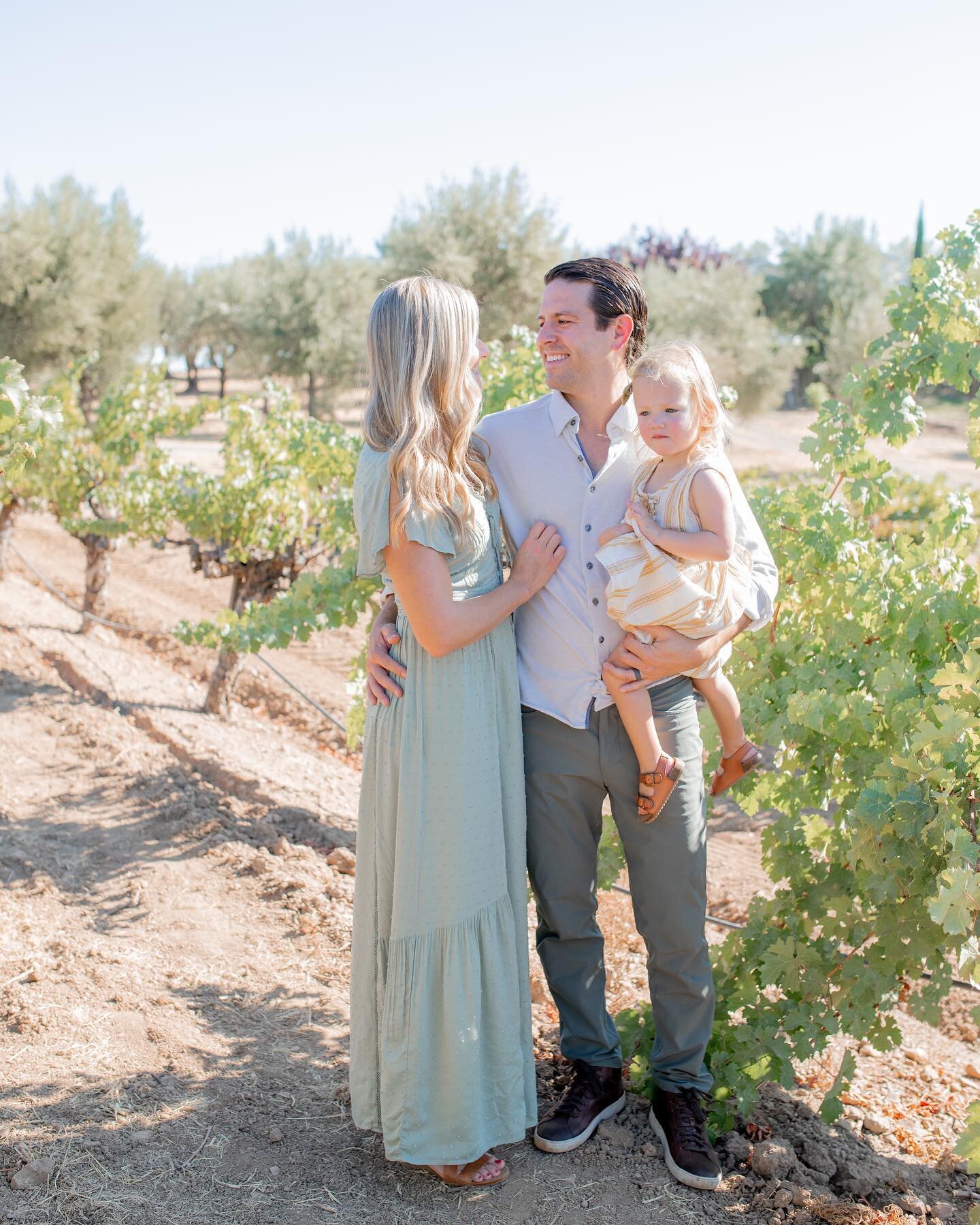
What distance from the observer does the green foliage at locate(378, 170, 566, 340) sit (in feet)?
77.0

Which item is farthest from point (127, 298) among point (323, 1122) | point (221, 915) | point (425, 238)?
point (323, 1122)

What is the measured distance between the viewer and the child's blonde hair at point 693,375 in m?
2.38

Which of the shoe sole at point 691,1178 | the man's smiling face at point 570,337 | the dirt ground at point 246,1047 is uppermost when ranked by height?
the man's smiling face at point 570,337

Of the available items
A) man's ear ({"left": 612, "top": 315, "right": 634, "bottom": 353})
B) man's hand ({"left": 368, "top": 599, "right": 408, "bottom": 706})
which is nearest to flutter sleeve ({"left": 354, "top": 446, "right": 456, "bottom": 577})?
man's hand ({"left": 368, "top": 599, "right": 408, "bottom": 706})

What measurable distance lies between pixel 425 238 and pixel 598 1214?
913 inches

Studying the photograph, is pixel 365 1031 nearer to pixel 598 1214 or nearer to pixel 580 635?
pixel 598 1214

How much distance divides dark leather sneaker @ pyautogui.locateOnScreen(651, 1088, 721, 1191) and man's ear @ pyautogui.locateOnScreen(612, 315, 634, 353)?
1860mm

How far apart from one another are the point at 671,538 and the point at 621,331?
0.56 m

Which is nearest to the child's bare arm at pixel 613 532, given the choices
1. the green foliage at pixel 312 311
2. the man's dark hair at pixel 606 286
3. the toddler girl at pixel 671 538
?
the toddler girl at pixel 671 538

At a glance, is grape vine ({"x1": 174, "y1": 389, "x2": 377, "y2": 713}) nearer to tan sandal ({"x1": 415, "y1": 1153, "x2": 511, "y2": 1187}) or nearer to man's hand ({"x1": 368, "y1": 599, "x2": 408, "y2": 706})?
man's hand ({"x1": 368, "y1": 599, "x2": 408, "y2": 706})

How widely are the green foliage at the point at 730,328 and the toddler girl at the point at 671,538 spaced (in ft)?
76.2

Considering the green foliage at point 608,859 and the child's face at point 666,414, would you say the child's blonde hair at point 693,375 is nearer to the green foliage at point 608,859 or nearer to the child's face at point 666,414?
the child's face at point 666,414

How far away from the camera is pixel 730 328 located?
25.8 metres

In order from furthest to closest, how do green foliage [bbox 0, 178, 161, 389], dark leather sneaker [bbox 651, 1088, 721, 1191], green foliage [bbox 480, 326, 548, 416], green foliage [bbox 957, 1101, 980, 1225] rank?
1. green foliage [bbox 0, 178, 161, 389]
2. green foliage [bbox 480, 326, 548, 416]
3. dark leather sneaker [bbox 651, 1088, 721, 1191]
4. green foliage [bbox 957, 1101, 980, 1225]
